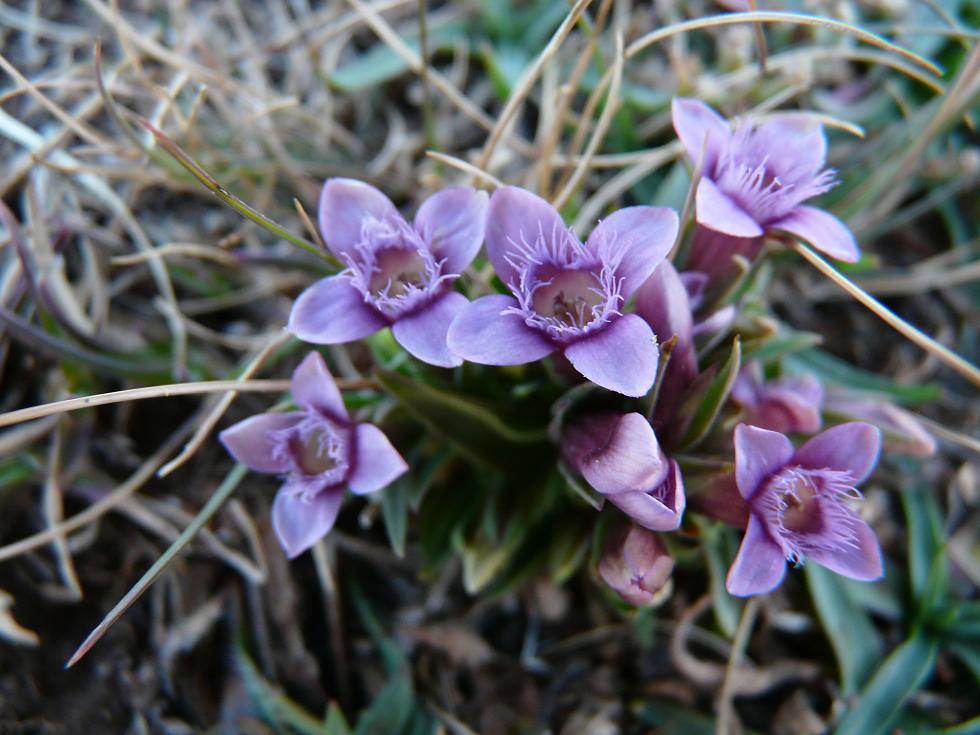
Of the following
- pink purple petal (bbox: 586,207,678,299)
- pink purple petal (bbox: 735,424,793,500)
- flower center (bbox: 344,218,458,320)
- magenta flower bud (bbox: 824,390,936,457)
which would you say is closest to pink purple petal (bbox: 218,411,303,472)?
flower center (bbox: 344,218,458,320)

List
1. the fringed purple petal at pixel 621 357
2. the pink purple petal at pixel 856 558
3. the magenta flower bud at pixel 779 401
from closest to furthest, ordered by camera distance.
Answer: the fringed purple petal at pixel 621 357
the pink purple petal at pixel 856 558
the magenta flower bud at pixel 779 401

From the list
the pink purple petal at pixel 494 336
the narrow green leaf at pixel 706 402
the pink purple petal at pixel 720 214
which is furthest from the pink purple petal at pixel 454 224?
the narrow green leaf at pixel 706 402

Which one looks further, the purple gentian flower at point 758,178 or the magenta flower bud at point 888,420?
the magenta flower bud at point 888,420

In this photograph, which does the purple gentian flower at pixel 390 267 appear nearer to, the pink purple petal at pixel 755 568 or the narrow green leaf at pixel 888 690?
the pink purple petal at pixel 755 568

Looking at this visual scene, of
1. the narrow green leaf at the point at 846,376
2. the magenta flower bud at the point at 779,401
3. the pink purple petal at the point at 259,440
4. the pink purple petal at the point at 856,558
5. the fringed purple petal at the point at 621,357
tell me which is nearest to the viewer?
Answer: the fringed purple petal at the point at 621,357

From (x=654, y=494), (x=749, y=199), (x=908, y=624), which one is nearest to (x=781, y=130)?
(x=749, y=199)

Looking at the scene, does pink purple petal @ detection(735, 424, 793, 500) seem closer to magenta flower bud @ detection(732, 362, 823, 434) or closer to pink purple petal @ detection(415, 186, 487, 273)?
magenta flower bud @ detection(732, 362, 823, 434)
